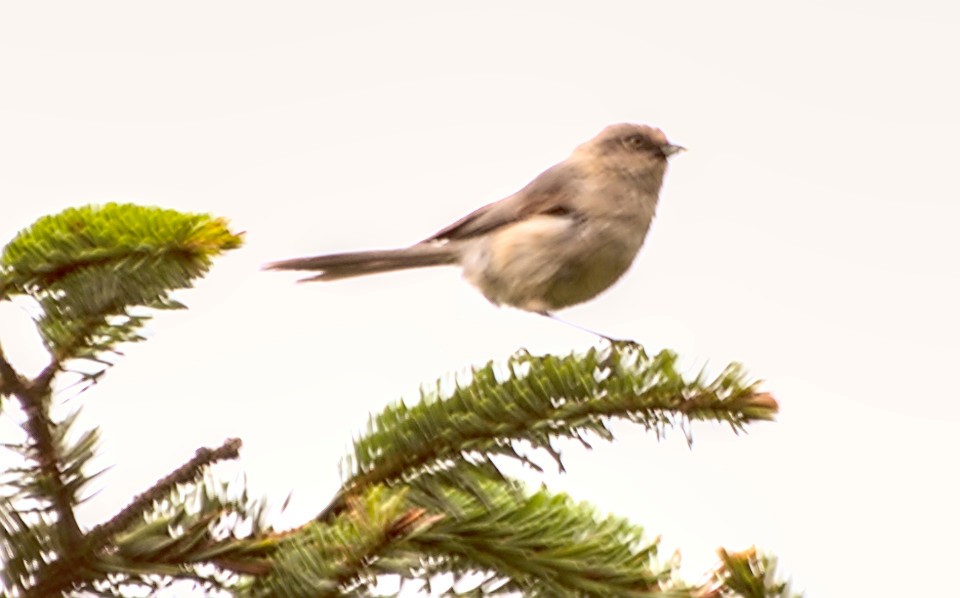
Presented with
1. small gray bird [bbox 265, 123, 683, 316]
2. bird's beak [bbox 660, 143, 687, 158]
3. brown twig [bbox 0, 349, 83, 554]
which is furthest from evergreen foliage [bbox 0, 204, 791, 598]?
bird's beak [bbox 660, 143, 687, 158]

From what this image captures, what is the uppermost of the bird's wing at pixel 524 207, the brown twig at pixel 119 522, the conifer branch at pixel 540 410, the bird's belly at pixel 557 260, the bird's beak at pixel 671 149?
the bird's beak at pixel 671 149

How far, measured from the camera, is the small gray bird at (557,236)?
511 centimetres

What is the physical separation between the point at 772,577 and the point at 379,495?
0.61m

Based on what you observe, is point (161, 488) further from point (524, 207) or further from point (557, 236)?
point (524, 207)

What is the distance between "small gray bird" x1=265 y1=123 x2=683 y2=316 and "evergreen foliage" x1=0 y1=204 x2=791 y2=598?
2.57m

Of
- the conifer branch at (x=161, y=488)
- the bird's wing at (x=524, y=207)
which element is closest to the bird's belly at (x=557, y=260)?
the bird's wing at (x=524, y=207)

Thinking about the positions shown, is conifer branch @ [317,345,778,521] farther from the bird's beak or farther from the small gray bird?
the bird's beak

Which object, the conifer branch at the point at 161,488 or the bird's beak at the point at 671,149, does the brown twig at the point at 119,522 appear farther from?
the bird's beak at the point at 671,149

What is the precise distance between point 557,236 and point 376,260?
2.72 ft

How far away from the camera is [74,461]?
193cm

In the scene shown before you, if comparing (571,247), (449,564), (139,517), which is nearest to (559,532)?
(449,564)

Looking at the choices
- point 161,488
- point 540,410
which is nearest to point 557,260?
point 540,410

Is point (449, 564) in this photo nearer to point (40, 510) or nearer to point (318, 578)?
point (318, 578)

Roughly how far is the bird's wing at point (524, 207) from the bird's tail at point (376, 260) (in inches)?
2.5
